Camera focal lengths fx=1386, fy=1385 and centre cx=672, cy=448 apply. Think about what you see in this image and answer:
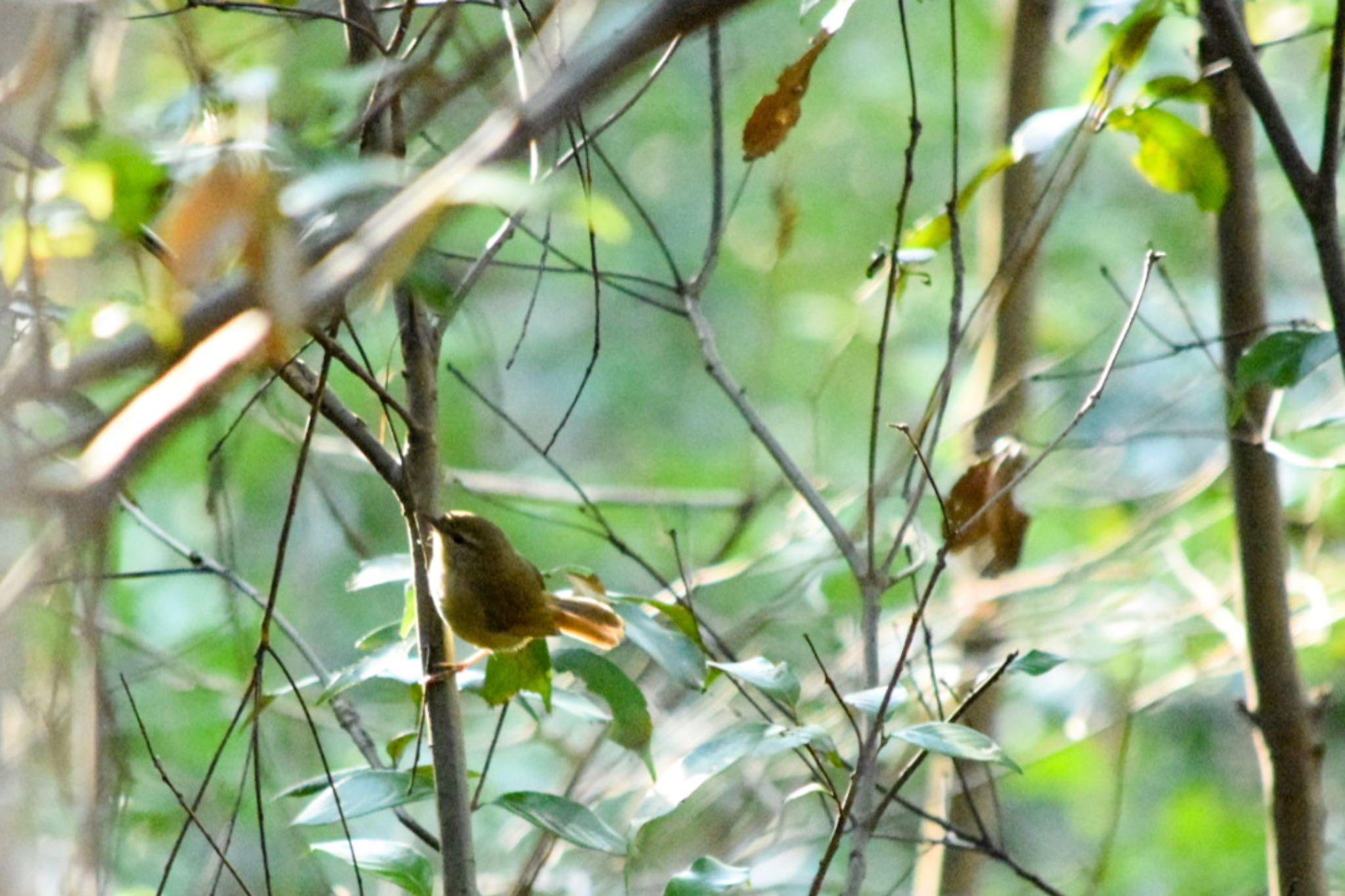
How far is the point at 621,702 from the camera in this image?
132cm

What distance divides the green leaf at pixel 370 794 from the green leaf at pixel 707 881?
23 centimetres

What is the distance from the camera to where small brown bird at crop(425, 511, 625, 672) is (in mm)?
1435

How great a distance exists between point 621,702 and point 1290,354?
736 millimetres

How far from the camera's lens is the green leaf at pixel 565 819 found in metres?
1.21

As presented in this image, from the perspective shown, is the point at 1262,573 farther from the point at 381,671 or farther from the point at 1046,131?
the point at 381,671

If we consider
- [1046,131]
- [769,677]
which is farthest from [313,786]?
[1046,131]

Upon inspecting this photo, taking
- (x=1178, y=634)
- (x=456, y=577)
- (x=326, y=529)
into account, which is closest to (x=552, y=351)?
(x=326, y=529)

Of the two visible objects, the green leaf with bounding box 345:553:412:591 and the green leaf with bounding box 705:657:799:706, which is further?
the green leaf with bounding box 345:553:412:591

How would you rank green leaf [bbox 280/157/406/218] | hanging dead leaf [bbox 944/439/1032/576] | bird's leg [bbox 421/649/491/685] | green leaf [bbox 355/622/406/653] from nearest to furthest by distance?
green leaf [bbox 280/157/406/218] < bird's leg [bbox 421/649/491/685] < green leaf [bbox 355/622/406/653] < hanging dead leaf [bbox 944/439/1032/576]

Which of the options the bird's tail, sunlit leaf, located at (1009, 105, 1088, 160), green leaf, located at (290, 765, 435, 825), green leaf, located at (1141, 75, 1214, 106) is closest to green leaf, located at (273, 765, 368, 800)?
green leaf, located at (290, 765, 435, 825)

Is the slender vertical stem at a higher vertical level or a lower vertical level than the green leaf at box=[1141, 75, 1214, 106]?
lower

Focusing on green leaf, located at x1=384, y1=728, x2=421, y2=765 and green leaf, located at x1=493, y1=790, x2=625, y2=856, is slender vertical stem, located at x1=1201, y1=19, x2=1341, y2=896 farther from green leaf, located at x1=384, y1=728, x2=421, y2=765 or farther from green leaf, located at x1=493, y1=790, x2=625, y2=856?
green leaf, located at x1=384, y1=728, x2=421, y2=765

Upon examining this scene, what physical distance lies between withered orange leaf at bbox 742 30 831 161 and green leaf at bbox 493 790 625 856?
27.3 inches

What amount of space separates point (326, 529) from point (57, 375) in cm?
399
